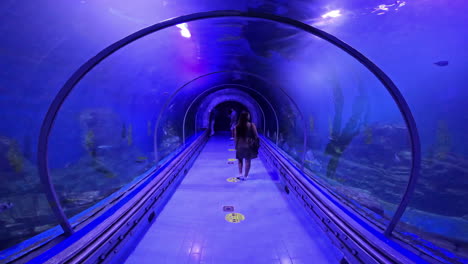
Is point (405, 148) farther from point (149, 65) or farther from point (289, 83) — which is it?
point (149, 65)

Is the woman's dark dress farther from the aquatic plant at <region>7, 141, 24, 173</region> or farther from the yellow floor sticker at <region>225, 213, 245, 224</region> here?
the aquatic plant at <region>7, 141, 24, 173</region>

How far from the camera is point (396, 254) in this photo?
2238 mm

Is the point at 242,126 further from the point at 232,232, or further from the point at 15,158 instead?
the point at 15,158

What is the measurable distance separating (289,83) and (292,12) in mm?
6016

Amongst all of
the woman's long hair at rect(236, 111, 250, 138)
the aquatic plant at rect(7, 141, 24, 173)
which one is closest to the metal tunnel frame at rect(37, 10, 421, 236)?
the woman's long hair at rect(236, 111, 250, 138)

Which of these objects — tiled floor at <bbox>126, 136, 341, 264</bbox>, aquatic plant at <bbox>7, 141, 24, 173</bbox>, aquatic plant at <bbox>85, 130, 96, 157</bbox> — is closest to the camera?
tiled floor at <bbox>126, 136, 341, 264</bbox>

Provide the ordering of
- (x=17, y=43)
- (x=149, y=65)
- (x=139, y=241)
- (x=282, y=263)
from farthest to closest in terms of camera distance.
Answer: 1. (x=17, y=43)
2. (x=149, y=65)
3. (x=139, y=241)
4. (x=282, y=263)

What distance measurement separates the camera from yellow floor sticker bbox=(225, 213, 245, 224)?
3994 mm

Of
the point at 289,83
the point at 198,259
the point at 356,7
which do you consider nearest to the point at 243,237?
the point at 198,259

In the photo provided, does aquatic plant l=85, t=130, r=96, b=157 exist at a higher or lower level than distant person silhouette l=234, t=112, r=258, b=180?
lower

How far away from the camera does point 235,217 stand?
4.11m

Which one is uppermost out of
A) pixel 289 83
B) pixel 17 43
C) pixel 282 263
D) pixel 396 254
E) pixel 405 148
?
pixel 17 43

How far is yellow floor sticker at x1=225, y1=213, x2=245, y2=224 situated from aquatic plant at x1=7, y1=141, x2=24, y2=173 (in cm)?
3706

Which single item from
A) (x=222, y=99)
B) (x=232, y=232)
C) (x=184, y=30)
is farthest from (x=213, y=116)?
(x=232, y=232)
